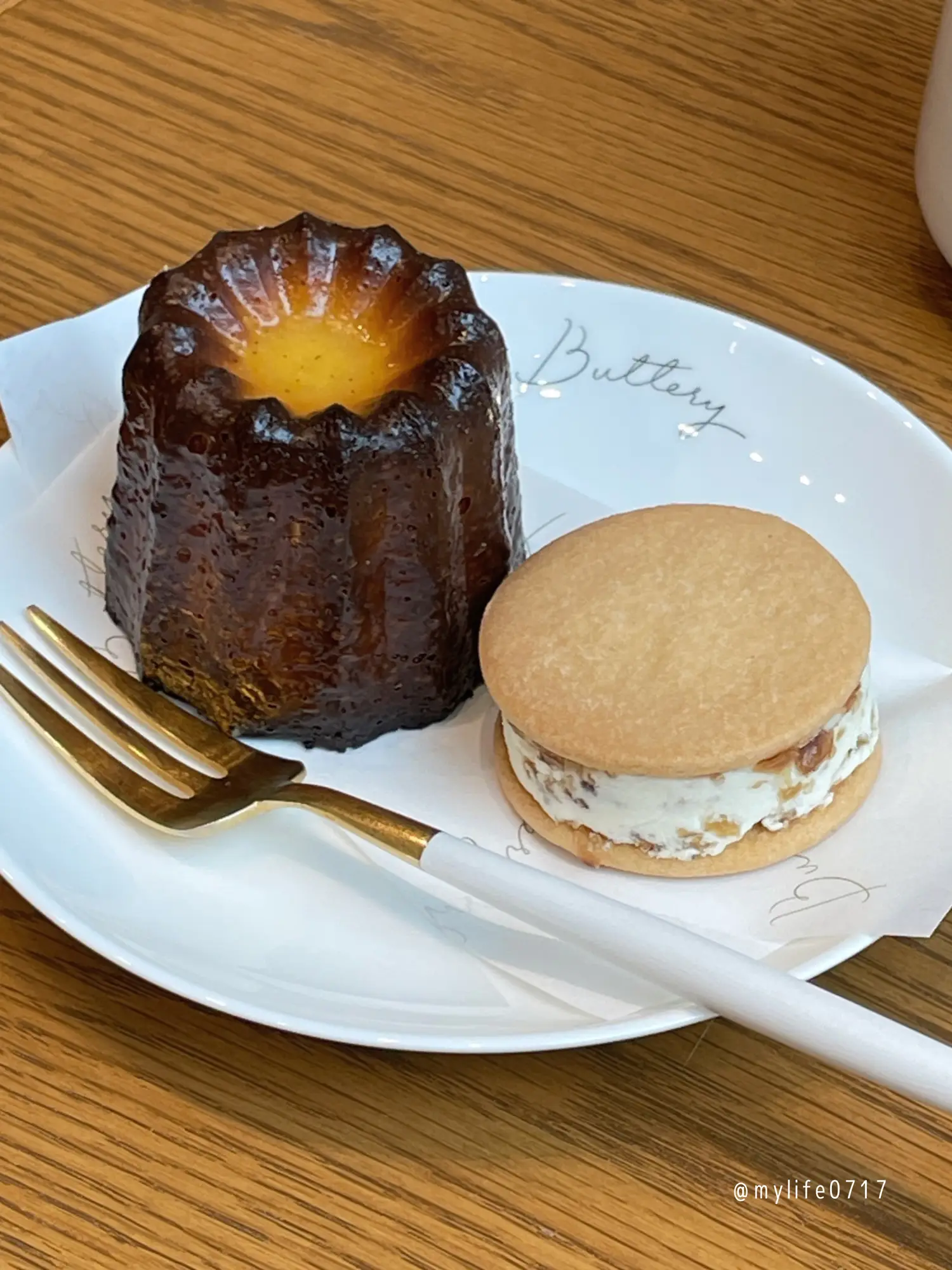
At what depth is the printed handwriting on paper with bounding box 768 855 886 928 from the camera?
1007mm

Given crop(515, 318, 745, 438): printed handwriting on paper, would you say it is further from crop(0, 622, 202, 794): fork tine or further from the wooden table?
crop(0, 622, 202, 794): fork tine

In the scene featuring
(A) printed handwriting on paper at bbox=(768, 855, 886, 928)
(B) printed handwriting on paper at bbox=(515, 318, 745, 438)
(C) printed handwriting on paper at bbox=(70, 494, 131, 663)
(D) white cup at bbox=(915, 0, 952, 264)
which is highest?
(D) white cup at bbox=(915, 0, 952, 264)

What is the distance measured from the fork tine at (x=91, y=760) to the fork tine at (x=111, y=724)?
0.02 meters

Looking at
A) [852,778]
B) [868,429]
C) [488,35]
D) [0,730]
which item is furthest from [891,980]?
[488,35]

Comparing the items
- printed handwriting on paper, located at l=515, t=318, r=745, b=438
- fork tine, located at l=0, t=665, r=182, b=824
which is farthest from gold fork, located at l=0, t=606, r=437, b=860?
printed handwriting on paper, located at l=515, t=318, r=745, b=438

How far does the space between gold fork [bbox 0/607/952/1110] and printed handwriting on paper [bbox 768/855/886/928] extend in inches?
6.0

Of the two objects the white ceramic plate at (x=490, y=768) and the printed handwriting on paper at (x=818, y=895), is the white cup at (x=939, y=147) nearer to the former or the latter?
the white ceramic plate at (x=490, y=768)

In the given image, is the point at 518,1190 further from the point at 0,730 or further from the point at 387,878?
the point at 0,730

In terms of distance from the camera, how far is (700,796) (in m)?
1.02

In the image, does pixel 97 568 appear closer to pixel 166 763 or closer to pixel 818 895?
pixel 166 763

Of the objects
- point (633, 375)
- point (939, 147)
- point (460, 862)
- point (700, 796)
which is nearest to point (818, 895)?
point (700, 796)

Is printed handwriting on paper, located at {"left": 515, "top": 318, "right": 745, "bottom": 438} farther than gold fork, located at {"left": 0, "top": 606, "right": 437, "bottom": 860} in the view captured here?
Yes

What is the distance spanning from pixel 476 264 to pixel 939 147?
1.59 feet

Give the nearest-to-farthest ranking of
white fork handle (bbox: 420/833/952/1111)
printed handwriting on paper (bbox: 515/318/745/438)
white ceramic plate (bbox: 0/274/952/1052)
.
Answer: white fork handle (bbox: 420/833/952/1111)
white ceramic plate (bbox: 0/274/952/1052)
printed handwriting on paper (bbox: 515/318/745/438)
